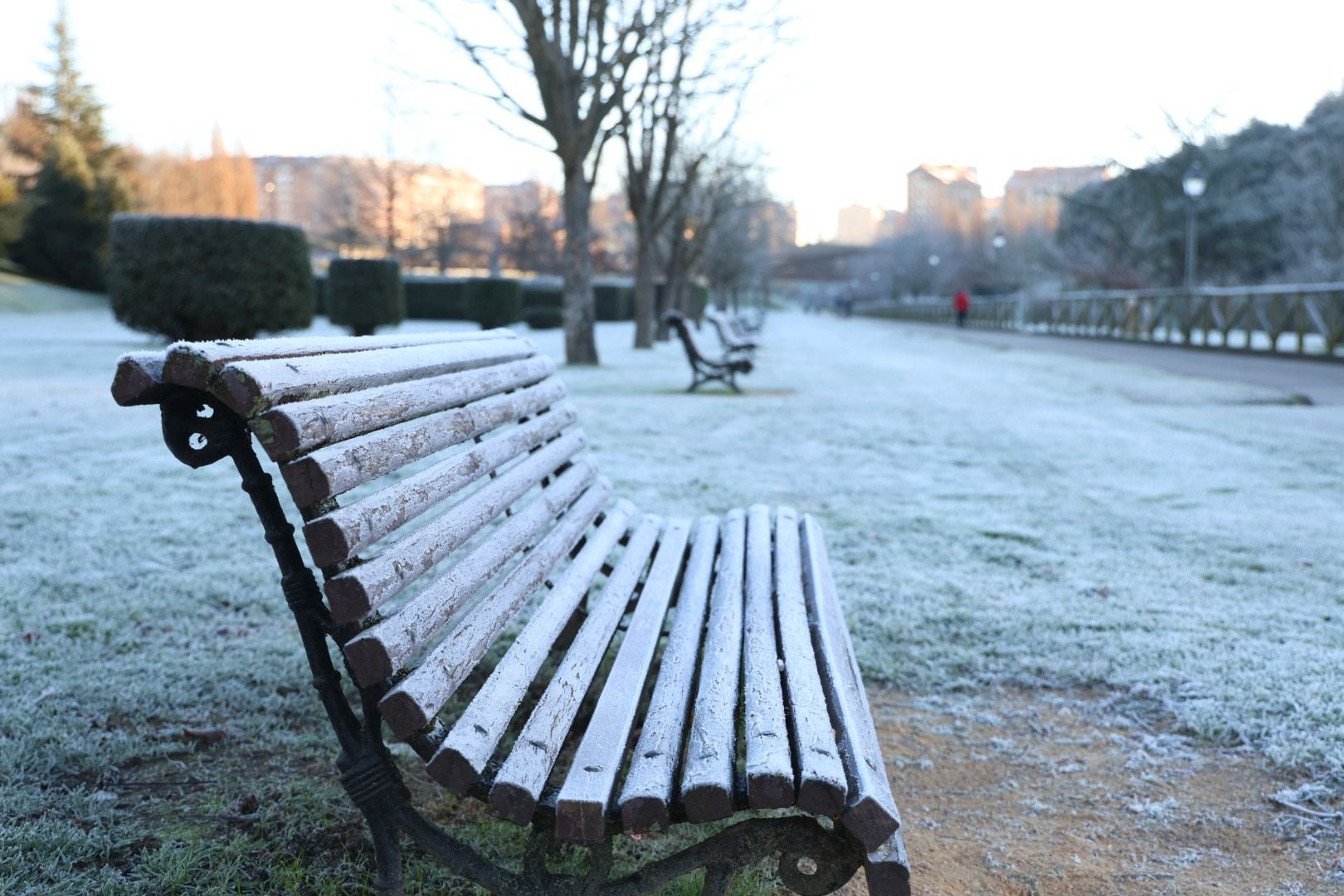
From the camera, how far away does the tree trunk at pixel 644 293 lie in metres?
21.8

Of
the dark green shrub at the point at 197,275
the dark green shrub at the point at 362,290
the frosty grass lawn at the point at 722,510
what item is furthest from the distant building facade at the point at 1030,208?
the frosty grass lawn at the point at 722,510

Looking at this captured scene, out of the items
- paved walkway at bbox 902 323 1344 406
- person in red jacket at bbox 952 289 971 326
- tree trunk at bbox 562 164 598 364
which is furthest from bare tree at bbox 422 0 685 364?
person in red jacket at bbox 952 289 971 326

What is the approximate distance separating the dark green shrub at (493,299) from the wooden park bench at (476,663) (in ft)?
77.4

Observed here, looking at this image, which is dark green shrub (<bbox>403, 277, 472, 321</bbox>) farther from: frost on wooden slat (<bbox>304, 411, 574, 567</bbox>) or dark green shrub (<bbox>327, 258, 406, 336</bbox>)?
frost on wooden slat (<bbox>304, 411, 574, 567</bbox>)

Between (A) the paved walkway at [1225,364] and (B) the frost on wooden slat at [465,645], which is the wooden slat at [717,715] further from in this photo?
(A) the paved walkway at [1225,364]

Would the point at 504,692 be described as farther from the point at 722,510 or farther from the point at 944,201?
the point at 944,201

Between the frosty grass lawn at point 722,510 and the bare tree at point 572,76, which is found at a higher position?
the bare tree at point 572,76

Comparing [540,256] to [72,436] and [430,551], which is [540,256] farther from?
[430,551]

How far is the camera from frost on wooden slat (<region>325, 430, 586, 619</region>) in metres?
1.59

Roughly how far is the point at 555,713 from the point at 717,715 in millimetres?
265

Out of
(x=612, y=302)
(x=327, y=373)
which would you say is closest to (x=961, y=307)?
(x=612, y=302)

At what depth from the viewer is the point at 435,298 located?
36.5m

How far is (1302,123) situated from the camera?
137ft

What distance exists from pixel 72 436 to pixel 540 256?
54.1 m
